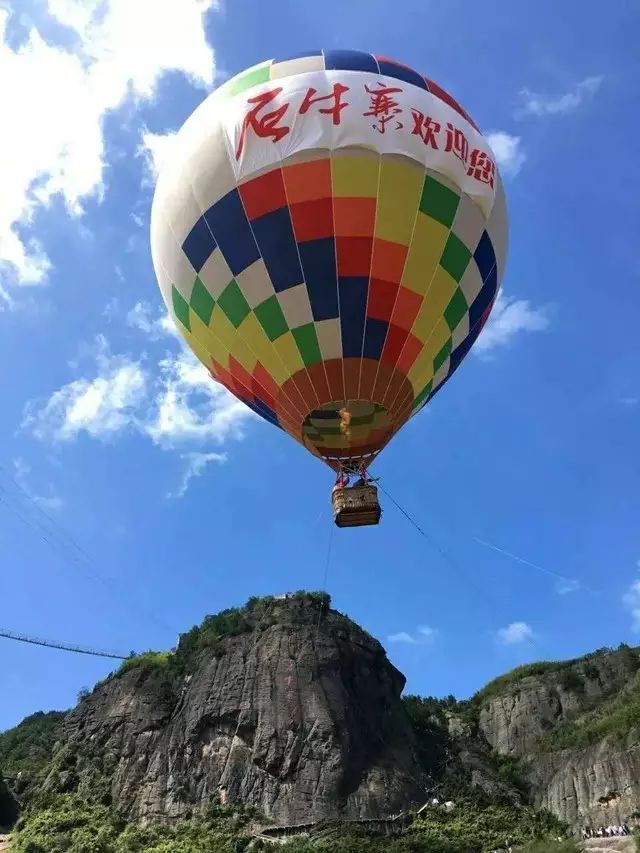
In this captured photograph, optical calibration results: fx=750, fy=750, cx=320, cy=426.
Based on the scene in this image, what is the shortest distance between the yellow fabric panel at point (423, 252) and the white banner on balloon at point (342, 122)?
0.86 meters

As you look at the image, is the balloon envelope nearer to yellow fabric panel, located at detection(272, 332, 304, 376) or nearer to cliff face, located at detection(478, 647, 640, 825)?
yellow fabric panel, located at detection(272, 332, 304, 376)

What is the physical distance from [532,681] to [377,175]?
4550cm

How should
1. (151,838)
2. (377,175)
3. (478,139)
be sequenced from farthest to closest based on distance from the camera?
(151,838), (478,139), (377,175)

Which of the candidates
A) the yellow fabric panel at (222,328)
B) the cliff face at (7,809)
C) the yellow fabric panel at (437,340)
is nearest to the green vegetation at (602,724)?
the yellow fabric panel at (437,340)

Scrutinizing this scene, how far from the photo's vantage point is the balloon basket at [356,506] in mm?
13648

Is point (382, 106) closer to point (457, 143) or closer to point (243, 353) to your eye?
point (457, 143)

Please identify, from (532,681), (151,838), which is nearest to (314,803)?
(151,838)

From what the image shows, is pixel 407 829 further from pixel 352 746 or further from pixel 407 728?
pixel 407 728

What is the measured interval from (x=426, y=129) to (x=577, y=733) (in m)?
37.2

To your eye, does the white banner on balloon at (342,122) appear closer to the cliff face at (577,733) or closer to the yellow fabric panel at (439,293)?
the yellow fabric panel at (439,293)

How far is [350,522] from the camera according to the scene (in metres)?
13.8

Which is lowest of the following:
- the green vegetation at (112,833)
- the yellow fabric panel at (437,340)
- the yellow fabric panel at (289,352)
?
the green vegetation at (112,833)

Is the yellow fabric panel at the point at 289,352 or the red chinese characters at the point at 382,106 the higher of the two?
the red chinese characters at the point at 382,106

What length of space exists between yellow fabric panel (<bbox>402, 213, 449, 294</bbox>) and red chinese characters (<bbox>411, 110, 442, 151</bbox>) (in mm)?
1203
